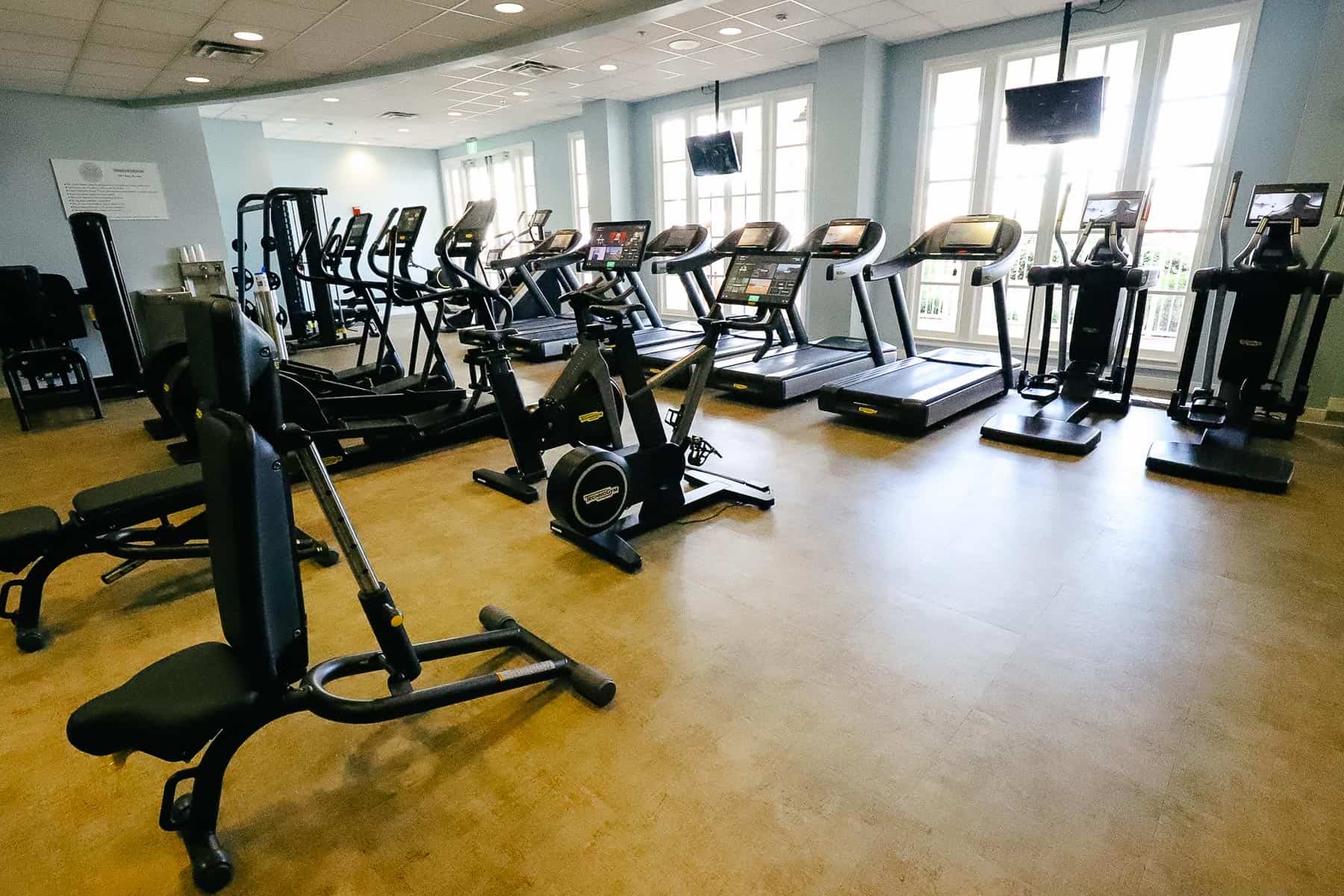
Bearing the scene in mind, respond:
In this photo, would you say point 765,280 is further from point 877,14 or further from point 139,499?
point 877,14

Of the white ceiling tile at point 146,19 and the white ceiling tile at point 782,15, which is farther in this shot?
A: the white ceiling tile at point 782,15

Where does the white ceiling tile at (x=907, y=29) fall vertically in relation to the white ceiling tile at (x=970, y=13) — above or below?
above

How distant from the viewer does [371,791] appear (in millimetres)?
1761

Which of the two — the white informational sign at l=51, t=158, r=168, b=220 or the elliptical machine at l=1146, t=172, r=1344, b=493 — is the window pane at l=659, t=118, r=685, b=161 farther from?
the elliptical machine at l=1146, t=172, r=1344, b=493

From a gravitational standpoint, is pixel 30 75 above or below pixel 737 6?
below

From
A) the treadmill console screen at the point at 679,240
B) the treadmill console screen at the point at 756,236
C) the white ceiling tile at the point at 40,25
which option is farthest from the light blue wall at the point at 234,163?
the treadmill console screen at the point at 756,236

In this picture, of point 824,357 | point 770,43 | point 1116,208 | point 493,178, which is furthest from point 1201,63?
point 493,178

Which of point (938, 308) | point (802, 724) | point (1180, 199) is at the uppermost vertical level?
point (1180, 199)

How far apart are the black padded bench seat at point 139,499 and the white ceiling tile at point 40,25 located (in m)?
4.20

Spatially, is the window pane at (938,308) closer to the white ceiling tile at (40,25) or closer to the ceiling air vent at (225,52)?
the ceiling air vent at (225,52)

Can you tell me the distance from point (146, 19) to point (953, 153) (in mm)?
7121

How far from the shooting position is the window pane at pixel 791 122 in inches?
328

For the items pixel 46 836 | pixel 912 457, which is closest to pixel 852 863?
pixel 46 836

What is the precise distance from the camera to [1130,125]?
19.5 feet
